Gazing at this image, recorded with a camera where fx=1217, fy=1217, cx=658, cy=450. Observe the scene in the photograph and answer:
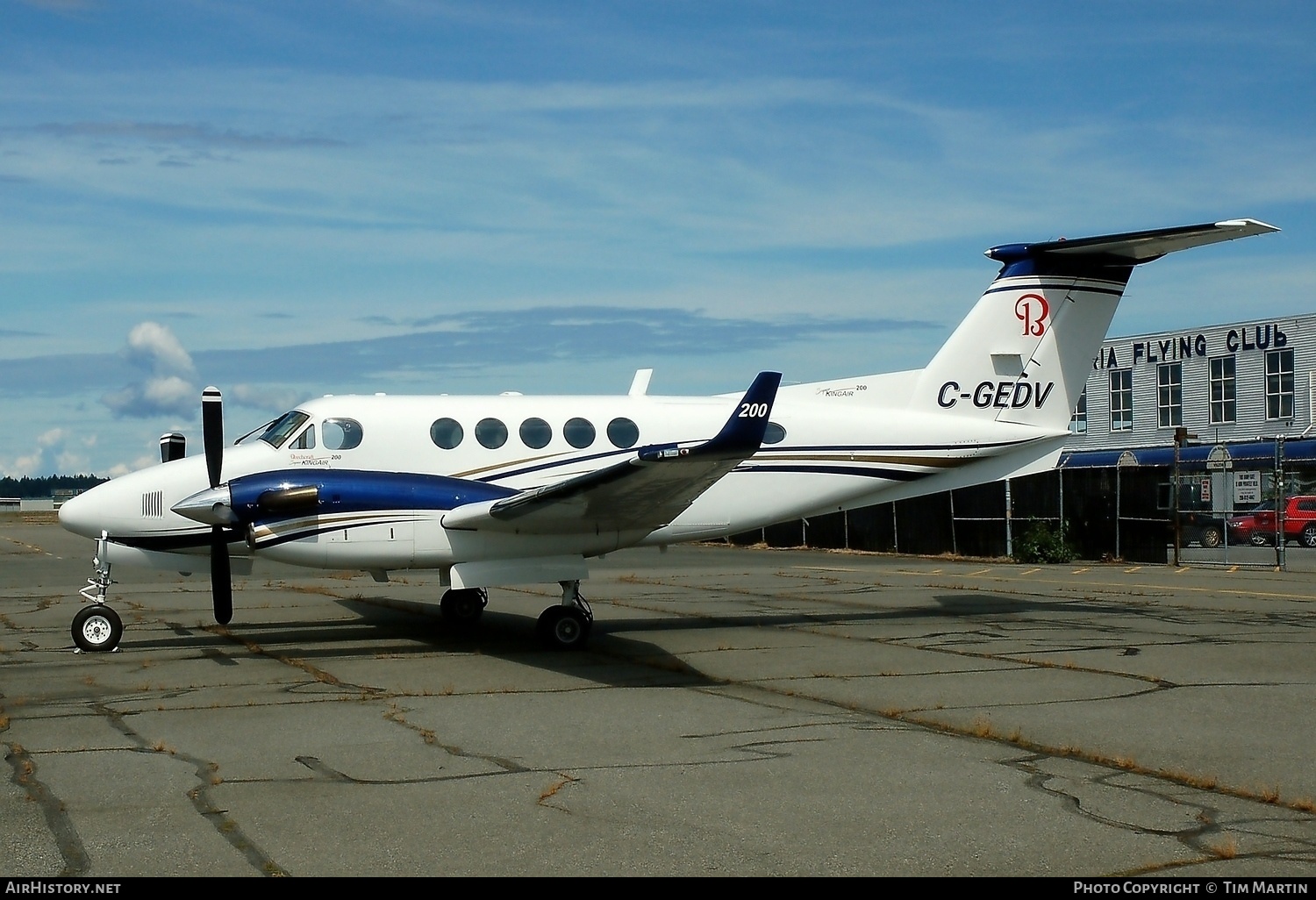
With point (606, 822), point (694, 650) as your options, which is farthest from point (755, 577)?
point (606, 822)

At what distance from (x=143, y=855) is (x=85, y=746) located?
3.08 m

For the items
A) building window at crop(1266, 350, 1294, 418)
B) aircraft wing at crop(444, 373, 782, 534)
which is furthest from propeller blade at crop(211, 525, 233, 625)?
building window at crop(1266, 350, 1294, 418)

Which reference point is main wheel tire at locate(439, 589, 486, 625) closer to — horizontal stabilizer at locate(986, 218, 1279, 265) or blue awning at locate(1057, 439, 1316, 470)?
horizontal stabilizer at locate(986, 218, 1279, 265)

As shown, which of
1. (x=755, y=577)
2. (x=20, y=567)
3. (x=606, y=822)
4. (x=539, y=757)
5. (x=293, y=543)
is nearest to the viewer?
(x=606, y=822)

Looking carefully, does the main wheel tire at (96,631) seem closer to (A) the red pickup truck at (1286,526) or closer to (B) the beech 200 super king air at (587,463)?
(B) the beech 200 super king air at (587,463)

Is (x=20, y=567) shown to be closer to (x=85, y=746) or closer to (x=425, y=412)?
(x=425, y=412)

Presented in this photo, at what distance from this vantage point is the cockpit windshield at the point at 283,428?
562 inches

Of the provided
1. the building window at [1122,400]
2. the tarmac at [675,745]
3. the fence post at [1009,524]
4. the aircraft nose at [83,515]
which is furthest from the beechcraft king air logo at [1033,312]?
the building window at [1122,400]

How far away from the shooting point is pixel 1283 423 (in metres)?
44.8

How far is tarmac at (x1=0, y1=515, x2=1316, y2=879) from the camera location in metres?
5.87

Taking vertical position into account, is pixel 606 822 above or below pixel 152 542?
below

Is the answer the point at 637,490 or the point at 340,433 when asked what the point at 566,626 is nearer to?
the point at 637,490

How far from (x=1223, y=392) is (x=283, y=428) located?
42.7 metres

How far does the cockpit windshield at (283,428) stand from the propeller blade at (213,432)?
842 millimetres
